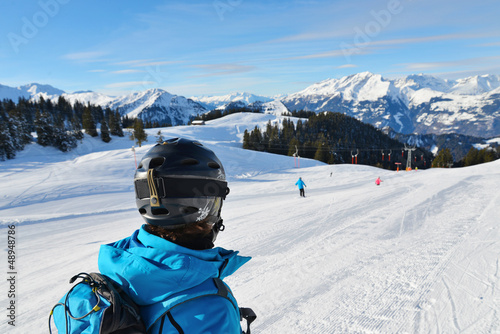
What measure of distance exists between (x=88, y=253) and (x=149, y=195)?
7.29 meters

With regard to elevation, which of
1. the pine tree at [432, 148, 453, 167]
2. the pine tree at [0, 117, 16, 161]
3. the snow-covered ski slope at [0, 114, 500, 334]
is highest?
the pine tree at [0, 117, 16, 161]

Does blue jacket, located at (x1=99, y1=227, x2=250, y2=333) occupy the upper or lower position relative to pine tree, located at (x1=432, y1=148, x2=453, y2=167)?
upper

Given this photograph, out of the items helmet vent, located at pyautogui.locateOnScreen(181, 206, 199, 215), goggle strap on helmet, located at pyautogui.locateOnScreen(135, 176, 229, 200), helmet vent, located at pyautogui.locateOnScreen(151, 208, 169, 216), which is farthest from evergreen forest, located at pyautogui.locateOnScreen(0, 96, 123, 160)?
helmet vent, located at pyautogui.locateOnScreen(181, 206, 199, 215)

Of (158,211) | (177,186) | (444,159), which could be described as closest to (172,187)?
(177,186)

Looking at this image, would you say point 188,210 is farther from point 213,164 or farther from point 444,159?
point 444,159

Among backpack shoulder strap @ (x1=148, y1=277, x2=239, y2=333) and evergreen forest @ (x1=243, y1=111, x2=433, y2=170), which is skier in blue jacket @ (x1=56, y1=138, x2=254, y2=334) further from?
evergreen forest @ (x1=243, y1=111, x2=433, y2=170)

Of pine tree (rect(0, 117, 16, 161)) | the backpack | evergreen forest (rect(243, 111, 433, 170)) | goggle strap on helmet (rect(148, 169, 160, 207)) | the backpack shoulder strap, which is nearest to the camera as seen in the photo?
the backpack

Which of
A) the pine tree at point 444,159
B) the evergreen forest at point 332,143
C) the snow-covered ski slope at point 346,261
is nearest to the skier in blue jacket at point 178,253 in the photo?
the snow-covered ski slope at point 346,261

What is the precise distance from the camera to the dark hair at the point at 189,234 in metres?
1.77

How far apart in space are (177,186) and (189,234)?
327 millimetres

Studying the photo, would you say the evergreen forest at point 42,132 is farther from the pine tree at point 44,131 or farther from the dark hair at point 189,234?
the dark hair at point 189,234

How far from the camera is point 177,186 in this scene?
5.79ft

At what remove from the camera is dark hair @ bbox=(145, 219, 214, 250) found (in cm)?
177

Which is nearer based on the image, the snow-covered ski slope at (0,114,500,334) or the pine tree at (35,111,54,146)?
→ the snow-covered ski slope at (0,114,500,334)
